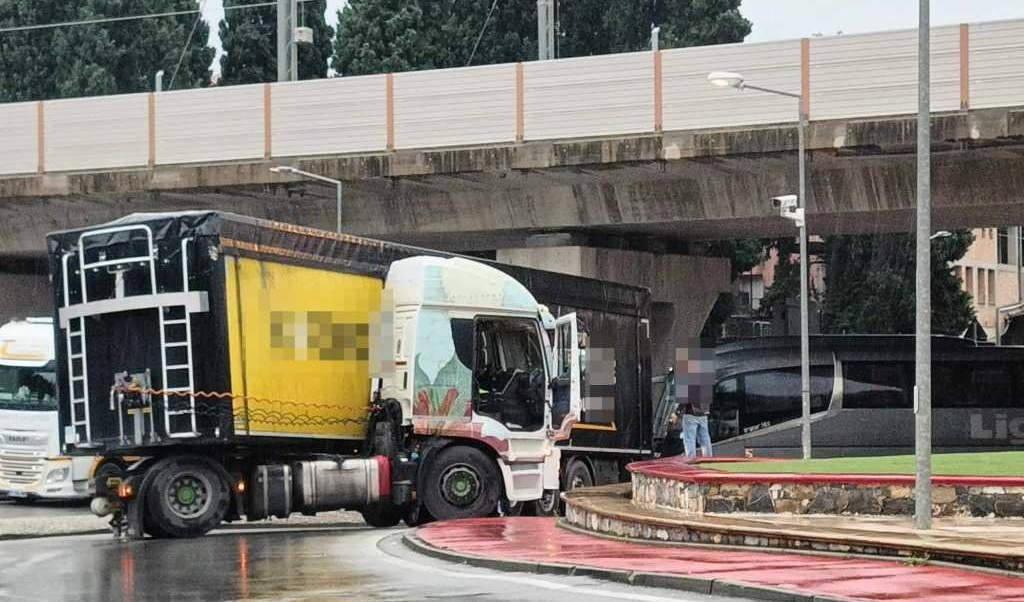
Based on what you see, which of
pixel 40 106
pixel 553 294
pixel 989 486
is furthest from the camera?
pixel 40 106

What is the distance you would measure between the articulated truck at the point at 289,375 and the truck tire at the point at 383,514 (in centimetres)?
4

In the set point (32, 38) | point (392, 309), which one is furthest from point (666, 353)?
point (32, 38)

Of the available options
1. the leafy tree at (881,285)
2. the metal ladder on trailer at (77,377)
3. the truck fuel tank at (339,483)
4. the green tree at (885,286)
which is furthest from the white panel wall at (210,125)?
the green tree at (885,286)

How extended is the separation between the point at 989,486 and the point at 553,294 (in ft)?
35.7

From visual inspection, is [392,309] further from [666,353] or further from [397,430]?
[666,353]

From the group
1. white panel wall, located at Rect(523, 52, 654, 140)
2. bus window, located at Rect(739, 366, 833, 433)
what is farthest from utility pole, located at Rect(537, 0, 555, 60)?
bus window, located at Rect(739, 366, 833, 433)

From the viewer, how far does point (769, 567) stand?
575 inches

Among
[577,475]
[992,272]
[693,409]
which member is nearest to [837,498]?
[577,475]

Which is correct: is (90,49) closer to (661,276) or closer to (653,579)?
(661,276)

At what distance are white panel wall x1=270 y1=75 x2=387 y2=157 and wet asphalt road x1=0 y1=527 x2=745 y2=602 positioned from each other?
A: 1848 centimetres

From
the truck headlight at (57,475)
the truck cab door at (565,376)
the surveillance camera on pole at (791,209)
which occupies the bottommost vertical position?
the truck headlight at (57,475)

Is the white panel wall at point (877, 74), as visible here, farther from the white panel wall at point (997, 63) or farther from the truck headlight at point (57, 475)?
the truck headlight at point (57, 475)

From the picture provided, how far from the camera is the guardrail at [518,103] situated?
33.3 meters

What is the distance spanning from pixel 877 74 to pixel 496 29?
140 ft
